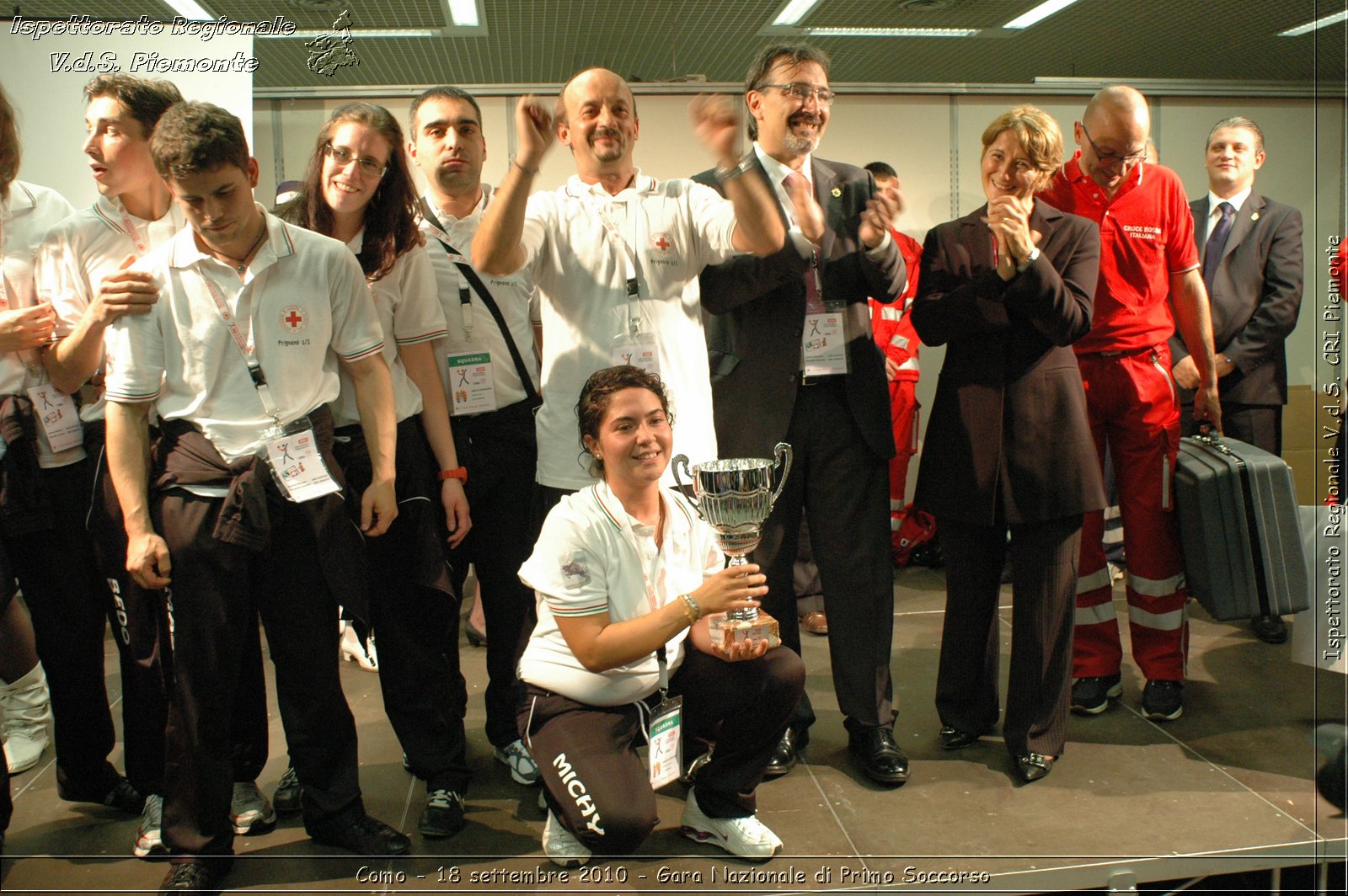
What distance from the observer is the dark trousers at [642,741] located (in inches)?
76.0

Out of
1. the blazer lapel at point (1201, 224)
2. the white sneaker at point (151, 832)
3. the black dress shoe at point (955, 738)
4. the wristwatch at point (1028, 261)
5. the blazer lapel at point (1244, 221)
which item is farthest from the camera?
the blazer lapel at point (1201, 224)

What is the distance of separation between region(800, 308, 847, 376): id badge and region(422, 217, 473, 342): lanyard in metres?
0.83

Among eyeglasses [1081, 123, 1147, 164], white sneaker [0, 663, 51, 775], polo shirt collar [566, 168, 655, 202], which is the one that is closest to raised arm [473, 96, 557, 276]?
polo shirt collar [566, 168, 655, 202]

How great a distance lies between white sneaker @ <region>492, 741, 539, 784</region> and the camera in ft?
7.88

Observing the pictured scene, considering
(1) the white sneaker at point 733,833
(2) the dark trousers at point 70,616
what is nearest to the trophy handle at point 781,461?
(1) the white sneaker at point 733,833

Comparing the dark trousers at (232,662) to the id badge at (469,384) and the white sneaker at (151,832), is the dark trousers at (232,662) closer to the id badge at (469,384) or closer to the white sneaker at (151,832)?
the white sneaker at (151,832)

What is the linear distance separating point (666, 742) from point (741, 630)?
0.97 feet

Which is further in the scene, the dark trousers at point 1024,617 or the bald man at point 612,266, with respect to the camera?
the dark trousers at point 1024,617

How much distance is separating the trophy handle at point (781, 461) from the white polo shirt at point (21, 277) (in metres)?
1.62

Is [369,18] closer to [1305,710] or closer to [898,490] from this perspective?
[898,490]

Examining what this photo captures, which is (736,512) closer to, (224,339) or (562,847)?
(562,847)

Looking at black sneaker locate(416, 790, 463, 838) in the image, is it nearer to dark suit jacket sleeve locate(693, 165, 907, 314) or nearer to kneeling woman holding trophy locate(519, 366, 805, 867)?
kneeling woman holding trophy locate(519, 366, 805, 867)

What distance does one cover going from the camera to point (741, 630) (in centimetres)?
194

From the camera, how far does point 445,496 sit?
2260 mm
